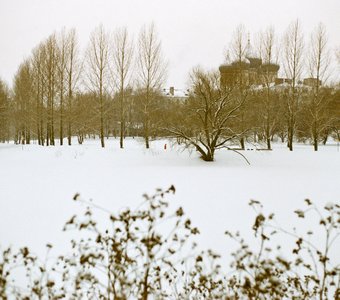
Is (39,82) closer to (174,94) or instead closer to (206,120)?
(206,120)

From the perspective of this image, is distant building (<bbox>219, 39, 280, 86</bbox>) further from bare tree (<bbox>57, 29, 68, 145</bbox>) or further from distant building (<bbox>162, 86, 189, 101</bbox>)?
distant building (<bbox>162, 86, 189, 101</bbox>)

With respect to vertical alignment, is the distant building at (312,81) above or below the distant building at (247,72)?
below

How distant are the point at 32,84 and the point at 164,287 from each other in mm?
30614

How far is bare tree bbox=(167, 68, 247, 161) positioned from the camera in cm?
1753

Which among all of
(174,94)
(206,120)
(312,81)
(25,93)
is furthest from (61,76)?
(174,94)

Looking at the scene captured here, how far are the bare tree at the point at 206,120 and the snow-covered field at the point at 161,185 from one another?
1.15m

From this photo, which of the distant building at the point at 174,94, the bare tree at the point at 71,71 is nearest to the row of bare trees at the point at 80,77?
the bare tree at the point at 71,71

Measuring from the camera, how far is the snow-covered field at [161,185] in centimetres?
743

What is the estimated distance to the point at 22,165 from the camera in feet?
53.4

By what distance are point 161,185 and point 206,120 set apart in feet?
23.5

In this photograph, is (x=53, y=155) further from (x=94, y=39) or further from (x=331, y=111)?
(x=331, y=111)

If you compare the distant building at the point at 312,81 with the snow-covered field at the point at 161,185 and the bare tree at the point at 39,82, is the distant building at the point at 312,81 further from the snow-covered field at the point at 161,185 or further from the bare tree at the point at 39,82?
the bare tree at the point at 39,82


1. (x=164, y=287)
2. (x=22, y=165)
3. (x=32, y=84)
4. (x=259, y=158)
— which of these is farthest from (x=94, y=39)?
(x=164, y=287)

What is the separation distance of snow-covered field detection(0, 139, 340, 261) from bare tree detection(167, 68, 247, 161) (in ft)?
3.76
